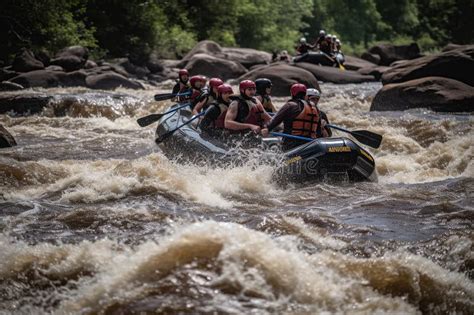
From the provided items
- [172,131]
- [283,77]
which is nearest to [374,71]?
[283,77]

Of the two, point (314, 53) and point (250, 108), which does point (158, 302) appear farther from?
point (314, 53)

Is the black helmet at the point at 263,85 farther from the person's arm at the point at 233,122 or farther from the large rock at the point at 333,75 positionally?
the large rock at the point at 333,75

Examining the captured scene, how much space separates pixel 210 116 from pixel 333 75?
11.5m

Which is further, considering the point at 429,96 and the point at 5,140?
the point at 429,96

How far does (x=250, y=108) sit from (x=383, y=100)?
5.91 meters

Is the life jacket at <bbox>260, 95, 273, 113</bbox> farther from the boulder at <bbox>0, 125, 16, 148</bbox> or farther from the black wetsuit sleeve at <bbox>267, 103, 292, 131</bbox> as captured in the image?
the boulder at <bbox>0, 125, 16, 148</bbox>

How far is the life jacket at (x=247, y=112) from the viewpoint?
7766 mm

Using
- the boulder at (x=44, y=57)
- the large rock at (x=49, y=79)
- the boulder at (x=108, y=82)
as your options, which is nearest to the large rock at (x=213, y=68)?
the boulder at (x=108, y=82)

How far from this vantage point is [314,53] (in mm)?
21047

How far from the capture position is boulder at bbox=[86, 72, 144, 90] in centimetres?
1678

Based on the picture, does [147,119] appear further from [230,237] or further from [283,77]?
[230,237]

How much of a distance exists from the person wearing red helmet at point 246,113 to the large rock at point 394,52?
18.6m

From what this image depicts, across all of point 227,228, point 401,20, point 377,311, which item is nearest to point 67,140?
point 227,228

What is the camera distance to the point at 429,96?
1244cm
